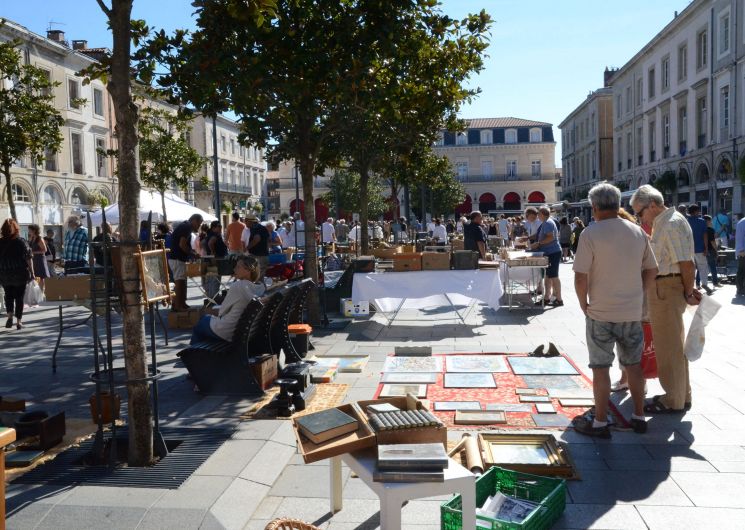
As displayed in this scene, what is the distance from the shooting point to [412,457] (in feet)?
9.71

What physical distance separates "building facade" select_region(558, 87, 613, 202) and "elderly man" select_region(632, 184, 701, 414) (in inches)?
1849

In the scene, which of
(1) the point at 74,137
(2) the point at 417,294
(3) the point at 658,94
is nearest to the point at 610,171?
(3) the point at 658,94

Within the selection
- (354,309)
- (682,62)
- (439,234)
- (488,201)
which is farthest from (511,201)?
(354,309)

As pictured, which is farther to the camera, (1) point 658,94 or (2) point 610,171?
(2) point 610,171

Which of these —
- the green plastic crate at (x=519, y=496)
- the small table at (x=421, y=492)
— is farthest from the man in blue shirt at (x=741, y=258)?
the small table at (x=421, y=492)

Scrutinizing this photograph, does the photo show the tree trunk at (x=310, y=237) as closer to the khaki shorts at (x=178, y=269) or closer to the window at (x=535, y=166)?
the khaki shorts at (x=178, y=269)

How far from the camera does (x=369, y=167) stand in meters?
17.2

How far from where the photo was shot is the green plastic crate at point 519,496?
317cm

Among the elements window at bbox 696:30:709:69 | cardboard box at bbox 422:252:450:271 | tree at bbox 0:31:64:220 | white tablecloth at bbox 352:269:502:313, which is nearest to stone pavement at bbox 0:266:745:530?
white tablecloth at bbox 352:269:502:313

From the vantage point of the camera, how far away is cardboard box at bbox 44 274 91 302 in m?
7.13

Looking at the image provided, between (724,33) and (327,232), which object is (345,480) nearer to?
(327,232)

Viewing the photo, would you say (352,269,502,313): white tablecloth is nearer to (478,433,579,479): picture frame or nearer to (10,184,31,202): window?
(478,433,579,479): picture frame

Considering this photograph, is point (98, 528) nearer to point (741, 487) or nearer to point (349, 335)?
point (741, 487)

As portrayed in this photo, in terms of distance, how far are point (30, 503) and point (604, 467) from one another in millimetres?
3244
